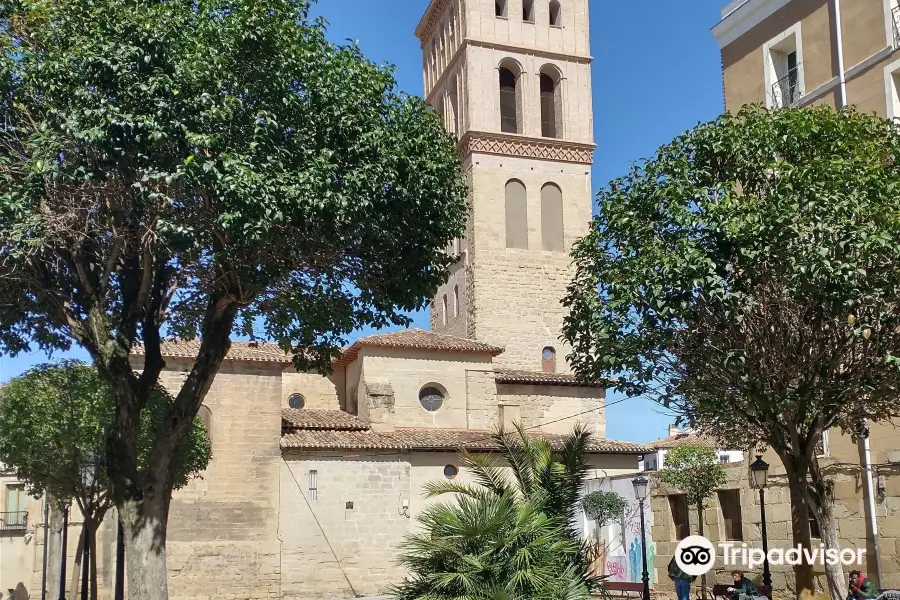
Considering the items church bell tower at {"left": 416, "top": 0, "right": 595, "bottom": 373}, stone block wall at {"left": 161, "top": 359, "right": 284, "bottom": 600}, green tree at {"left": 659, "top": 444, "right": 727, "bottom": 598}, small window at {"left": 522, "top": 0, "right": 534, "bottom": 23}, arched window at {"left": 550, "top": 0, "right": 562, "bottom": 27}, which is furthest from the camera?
arched window at {"left": 550, "top": 0, "right": 562, "bottom": 27}

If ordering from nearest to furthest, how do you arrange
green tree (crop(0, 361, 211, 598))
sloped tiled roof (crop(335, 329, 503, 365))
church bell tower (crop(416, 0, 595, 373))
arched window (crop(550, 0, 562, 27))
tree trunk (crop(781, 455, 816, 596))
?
tree trunk (crop(781, 455, 816, 596)), green tree (crop(0, 361, 211, 598)), sloped tiled roof (crop(335, 329, 503, 365)), church bell tower (crop(416, 0, 595, 373)), arched window (crop(550, 0, 562, 27))

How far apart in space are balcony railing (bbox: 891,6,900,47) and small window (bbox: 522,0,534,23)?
24.5m

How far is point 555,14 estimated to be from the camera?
1705 inches

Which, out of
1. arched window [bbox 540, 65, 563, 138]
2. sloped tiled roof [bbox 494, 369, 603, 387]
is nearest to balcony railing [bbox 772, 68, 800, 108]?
sloped tiled roof [bbox 494, 369, 603, 387]

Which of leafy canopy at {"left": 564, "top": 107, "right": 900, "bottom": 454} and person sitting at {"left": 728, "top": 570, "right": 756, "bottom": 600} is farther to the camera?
person sitting at {"left": 728, "top": 570, "right": 756, "bottom": 600}

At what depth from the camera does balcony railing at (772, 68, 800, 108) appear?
2139cm

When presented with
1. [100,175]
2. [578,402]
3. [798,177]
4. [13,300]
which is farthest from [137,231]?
[578,402]

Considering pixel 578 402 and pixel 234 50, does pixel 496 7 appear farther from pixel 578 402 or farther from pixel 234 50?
pixel 234 50

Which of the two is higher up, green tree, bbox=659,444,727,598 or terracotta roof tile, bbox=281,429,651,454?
terracotta roof tile, bbox=281,429,651,454

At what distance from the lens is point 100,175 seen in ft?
41.1

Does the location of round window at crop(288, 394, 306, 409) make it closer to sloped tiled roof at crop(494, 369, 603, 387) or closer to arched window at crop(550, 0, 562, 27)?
sloped tiled roof at crop(494, 369, 603, 387)

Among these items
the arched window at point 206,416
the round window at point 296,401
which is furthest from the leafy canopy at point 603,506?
the arched window at point 206,416

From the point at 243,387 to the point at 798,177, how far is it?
19874 millimetres

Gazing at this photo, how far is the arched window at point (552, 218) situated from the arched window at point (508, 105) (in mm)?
3256
